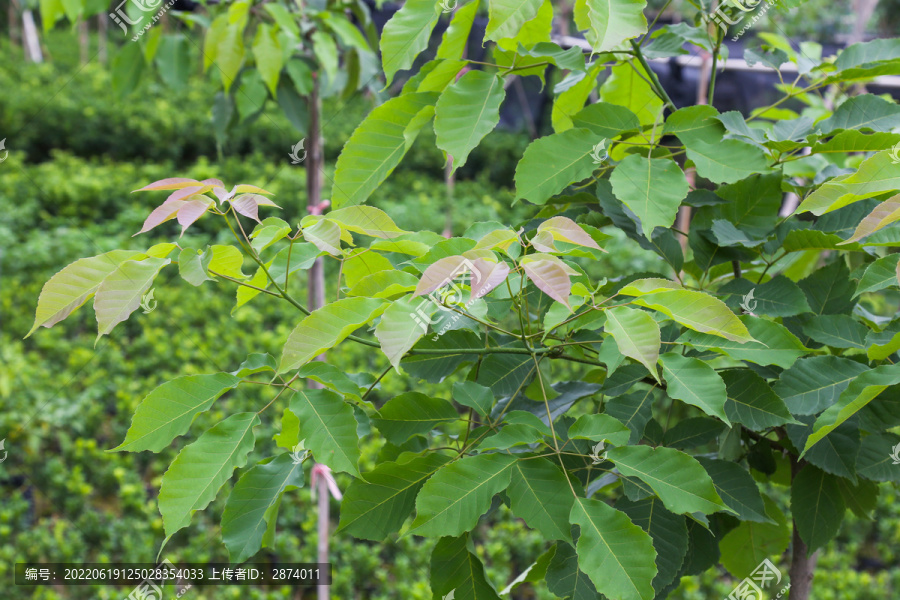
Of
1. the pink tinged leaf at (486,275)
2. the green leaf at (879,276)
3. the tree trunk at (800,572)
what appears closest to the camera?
the pink tinged leaf at (486,275)

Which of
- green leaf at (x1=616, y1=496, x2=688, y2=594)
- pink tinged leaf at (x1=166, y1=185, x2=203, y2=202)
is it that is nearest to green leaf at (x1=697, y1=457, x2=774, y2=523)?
green leaf at (x1=616, y1=496, x2=688, y2=594)

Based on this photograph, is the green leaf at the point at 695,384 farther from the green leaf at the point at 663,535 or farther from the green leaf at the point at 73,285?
the green leaf at the point at 73,285

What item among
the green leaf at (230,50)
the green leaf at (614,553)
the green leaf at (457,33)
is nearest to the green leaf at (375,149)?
the green leaf at (457,33)

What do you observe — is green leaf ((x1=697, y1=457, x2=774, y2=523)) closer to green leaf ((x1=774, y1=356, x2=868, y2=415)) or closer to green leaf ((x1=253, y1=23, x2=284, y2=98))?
green leaf ((x1=774, y1=356, x2=868, y2=415))

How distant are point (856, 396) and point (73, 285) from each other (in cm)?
88

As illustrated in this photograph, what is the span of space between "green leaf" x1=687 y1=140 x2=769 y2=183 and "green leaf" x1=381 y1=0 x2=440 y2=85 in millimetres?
374

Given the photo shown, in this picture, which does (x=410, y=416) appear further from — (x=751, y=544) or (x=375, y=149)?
(x=751, y=544)

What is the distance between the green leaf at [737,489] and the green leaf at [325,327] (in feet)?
1.63

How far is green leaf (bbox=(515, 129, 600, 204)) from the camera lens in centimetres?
86

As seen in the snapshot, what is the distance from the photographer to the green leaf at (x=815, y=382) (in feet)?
2.71

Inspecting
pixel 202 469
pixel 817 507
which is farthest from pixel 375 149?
pixel 817 507

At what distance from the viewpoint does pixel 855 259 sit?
111cm

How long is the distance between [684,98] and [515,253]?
18.5 feet

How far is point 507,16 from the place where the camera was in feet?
2.44
